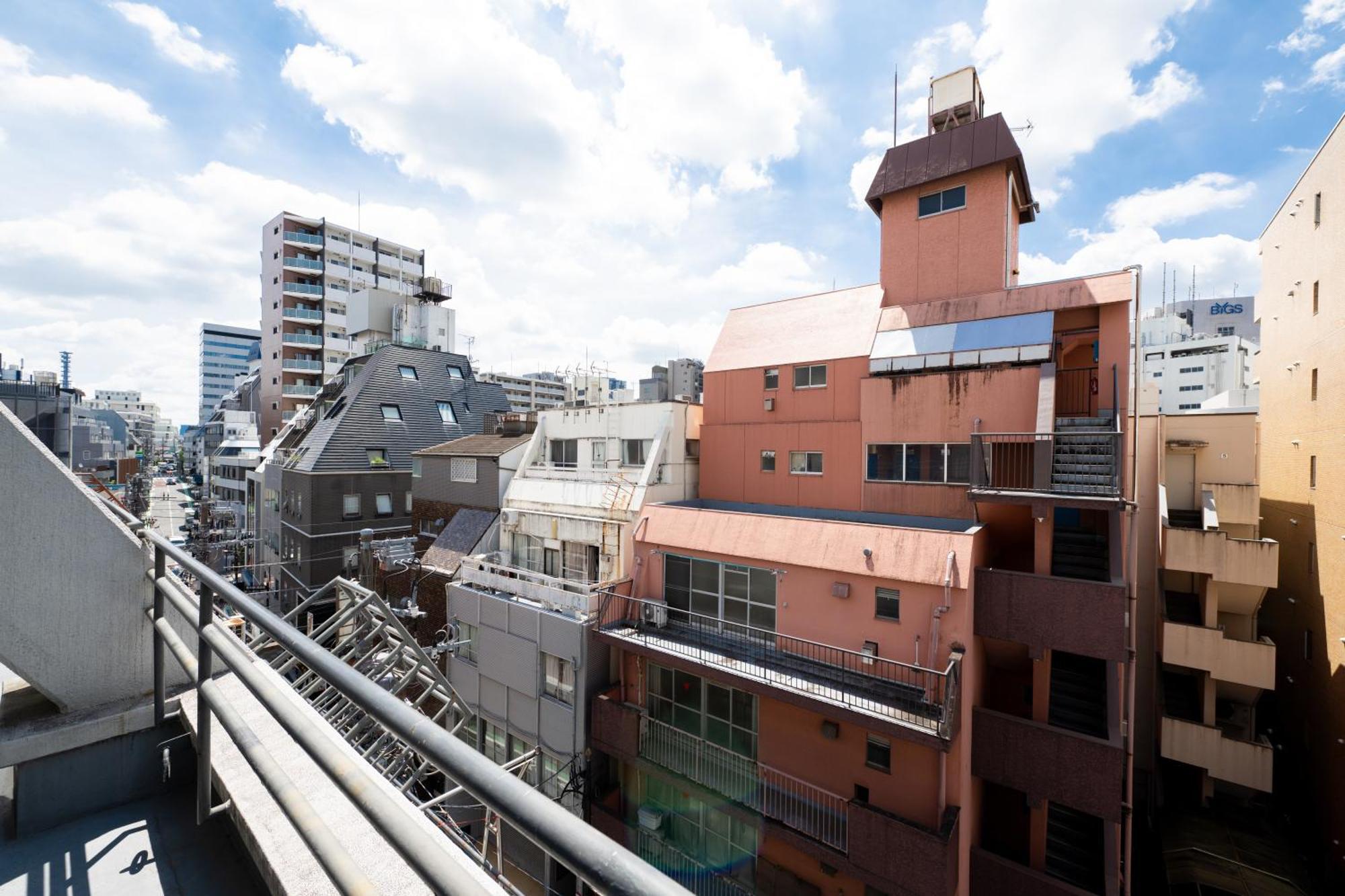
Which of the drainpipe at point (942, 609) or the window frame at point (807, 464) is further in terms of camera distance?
the window frame at point (807, 464)

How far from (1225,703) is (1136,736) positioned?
2.63m

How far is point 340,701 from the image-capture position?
9.47 metres

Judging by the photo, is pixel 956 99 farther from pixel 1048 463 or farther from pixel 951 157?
pixel 1048 463

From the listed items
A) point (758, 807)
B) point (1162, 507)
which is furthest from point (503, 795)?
point (1162, 507)

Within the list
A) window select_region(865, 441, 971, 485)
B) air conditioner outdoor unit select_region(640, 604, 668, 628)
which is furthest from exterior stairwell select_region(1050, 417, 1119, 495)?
air conditioner outdoor unit select_region(640, 604, 668, 628)

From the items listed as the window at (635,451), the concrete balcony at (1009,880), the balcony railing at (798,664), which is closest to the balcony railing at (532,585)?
the balcony railing at (798,664)

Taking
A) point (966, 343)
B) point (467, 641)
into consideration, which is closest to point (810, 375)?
point (966, 343)

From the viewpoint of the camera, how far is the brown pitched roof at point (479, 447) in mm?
20589

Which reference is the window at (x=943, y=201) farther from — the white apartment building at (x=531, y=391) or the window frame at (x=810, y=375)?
the white apartment building at (x=531, y=391)

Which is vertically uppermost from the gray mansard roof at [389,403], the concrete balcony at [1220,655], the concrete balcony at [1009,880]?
the gray mansard roof at [389,403]

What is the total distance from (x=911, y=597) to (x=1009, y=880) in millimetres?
5674

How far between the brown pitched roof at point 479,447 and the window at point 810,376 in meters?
10.6

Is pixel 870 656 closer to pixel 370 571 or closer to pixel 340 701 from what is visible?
pixel 340 701

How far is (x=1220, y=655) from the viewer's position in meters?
14.9
